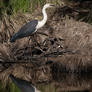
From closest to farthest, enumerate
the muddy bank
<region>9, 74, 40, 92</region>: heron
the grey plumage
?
1. <region>9, 74, 40, 92</region>: heron
2. the muddy bank
3. the grey plumage

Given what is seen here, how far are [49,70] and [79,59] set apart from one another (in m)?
1.07

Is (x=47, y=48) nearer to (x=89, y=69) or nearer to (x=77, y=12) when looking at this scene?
(x=89, y=69)

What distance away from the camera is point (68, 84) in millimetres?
13203

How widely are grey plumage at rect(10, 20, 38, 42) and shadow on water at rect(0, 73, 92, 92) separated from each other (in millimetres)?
2246

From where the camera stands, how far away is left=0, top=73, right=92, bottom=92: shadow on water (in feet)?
41.3

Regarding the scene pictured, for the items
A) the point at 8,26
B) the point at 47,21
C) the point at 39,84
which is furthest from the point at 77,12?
the point at 39,84

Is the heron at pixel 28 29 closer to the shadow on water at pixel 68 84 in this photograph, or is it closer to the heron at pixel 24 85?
the heron at pixel 24 85

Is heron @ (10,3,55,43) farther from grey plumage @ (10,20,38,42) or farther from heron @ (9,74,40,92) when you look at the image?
heron @ (9,74,40,92)

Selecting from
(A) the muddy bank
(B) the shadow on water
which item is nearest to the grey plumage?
Answer: (A) the muddy bank

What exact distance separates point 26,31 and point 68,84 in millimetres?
3377

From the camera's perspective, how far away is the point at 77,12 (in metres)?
19.0

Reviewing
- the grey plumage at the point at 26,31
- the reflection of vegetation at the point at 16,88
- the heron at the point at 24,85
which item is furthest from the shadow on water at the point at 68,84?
the grey plumage at the point at 26,31

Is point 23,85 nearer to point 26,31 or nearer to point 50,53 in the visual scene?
point 50,53

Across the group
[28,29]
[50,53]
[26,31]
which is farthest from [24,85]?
[28,29]
